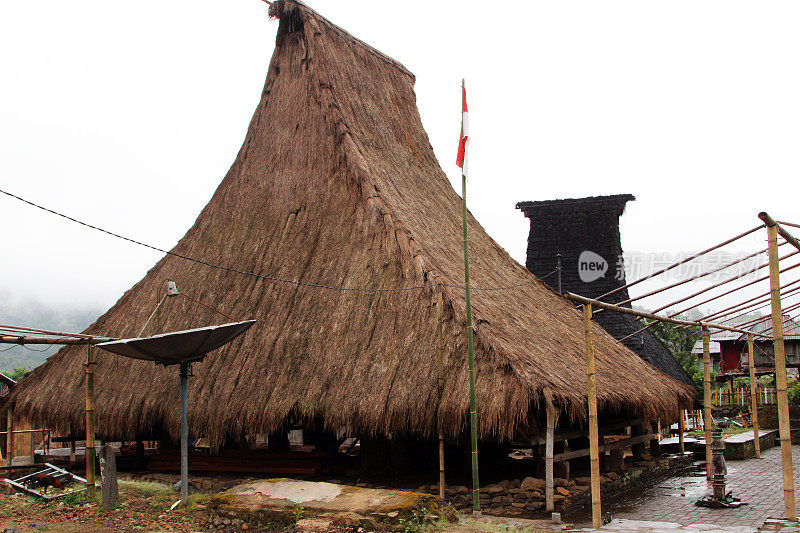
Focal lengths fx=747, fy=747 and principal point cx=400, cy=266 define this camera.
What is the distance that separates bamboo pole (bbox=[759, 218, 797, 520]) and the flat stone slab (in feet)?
13.3

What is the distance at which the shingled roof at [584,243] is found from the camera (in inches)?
1015

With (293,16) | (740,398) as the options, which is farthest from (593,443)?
(740,398)

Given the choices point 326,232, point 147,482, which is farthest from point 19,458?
point 326,232

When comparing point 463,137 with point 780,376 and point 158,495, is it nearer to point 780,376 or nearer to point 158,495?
point 780,376

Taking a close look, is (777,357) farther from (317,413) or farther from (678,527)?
(317,413)

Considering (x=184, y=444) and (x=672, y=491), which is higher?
(x=184, y=444)

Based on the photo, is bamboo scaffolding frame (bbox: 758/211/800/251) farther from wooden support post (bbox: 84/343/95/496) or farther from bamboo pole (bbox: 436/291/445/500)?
wooden support post (bbox: 84/343/95/496)

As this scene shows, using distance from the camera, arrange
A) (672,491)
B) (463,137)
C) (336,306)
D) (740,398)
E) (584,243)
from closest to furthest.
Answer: (463,137)
(672,491)
(336,306)
(584,243)
(740,398)

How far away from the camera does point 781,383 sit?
876 centimetres

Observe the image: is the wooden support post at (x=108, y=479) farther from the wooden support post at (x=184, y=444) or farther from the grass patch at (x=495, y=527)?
the grass patch at (x=495, y=527)

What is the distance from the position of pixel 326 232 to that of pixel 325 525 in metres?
6.88

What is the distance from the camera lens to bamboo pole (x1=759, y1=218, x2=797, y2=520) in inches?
334

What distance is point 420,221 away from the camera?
13922 mm

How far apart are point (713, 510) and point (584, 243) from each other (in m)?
17.0
